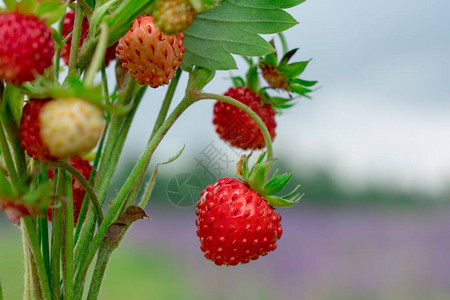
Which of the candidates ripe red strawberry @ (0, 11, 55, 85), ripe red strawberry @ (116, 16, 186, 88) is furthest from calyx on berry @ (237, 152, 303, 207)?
ripe red strawberry @ (0, 11, 55, 85)

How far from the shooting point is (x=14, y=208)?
331 mm

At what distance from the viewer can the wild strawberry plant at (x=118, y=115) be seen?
330 millimetres

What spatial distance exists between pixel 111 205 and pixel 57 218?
0.05m

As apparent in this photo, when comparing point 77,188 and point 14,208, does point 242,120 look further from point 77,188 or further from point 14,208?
point 14,208

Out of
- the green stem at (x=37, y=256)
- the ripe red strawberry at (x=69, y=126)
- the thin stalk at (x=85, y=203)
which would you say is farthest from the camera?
the thin stalk at (x=85, y=203)

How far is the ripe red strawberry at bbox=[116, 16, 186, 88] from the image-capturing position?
419 millimetres

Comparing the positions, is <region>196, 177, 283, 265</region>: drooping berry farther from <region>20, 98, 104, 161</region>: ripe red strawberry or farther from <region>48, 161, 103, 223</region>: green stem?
<region>20, 98, 104, 161</region>: ripe red strawberry

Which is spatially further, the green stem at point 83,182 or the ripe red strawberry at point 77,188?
the ripe red strawberry at point 77,188

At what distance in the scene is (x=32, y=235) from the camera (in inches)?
15.3

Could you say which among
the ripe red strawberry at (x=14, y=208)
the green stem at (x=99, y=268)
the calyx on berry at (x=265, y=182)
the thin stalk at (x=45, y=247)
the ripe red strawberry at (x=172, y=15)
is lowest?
the green stem at (x=99, y=268)

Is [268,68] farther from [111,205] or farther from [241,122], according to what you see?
[111,205]

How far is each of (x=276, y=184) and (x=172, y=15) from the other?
0.21 meters

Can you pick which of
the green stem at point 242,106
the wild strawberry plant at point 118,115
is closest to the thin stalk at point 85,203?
the wild strawberry plant at point 118,115

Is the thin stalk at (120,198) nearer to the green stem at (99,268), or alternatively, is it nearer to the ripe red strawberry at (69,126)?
the green stem at (99,268)
